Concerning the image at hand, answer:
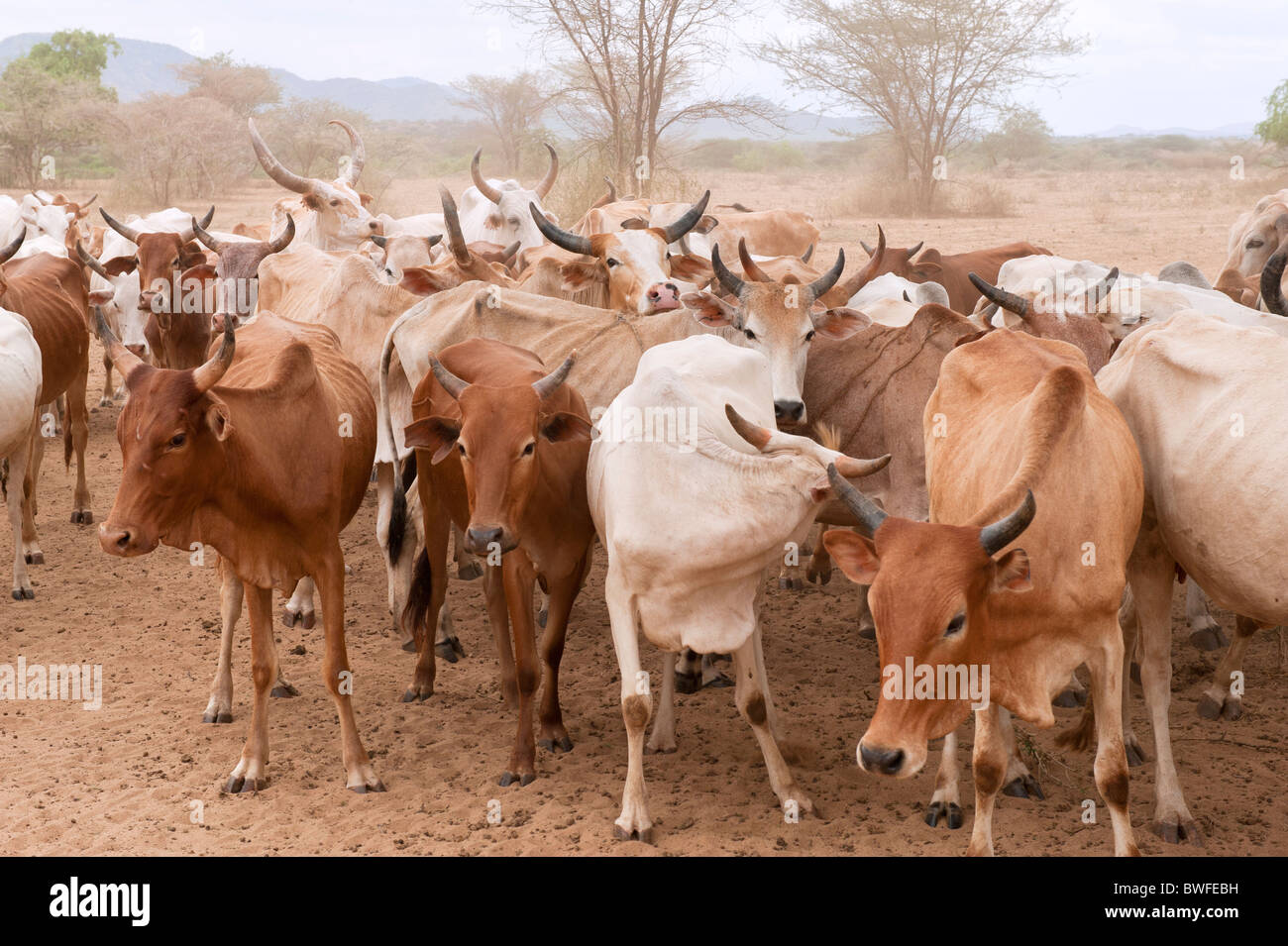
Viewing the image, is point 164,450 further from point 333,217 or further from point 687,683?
point 333,217

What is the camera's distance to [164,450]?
4691 millimetres

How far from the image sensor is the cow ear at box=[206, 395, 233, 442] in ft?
15.6

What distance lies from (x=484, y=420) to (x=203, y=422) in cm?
106

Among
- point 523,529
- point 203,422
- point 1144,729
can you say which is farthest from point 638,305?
point 1144,729

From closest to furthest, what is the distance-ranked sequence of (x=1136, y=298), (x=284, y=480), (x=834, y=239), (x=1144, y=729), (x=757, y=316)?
1. (x=284, y=480)
2. (x=1144, y=729)
3. (x=757, y=316)
4. (x=1136, y=298)
5. (x=834, y=239)

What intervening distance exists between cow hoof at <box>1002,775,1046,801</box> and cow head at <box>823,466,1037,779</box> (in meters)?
1.52

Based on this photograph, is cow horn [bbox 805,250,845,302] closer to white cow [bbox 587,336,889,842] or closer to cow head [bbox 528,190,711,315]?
cow head [bbox 528,190,711,315]

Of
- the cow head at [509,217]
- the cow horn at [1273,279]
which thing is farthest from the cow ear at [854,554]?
the cow head at [509,217]

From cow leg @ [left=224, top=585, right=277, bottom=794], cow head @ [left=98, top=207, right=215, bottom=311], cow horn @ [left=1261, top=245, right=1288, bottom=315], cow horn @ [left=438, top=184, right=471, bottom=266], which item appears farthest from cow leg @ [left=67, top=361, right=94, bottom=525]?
cow horn @ [left=1261, top=245, right=1288, bottom=315]

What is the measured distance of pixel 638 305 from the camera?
279 inches

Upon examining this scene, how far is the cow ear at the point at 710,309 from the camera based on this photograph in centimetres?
630

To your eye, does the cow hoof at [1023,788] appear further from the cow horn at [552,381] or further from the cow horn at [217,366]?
the cow horn at [217,366]
